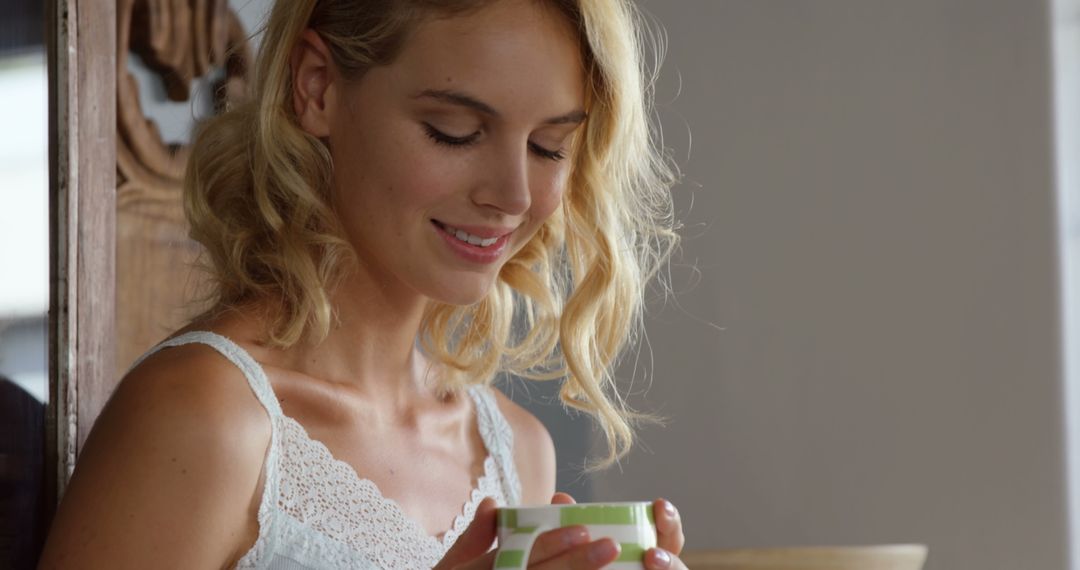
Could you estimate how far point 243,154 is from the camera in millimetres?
1271

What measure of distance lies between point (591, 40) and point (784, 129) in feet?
3.16

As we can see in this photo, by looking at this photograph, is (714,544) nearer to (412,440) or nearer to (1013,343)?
(1013,343)

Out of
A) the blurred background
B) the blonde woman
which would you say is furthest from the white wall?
the blonde woman

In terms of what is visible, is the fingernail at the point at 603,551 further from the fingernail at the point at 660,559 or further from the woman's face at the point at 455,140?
the woman's face at the point at 455,140

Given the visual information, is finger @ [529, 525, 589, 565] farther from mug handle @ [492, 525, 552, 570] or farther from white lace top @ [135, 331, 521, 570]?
white lace top @ [135, 331, 521, 570]

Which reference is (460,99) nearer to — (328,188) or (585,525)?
(328,188)

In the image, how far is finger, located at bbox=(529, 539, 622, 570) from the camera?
2.64 ft

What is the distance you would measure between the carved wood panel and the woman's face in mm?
272

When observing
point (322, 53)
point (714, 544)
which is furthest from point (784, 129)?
point (322, 53)

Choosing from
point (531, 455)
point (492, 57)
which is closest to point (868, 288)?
point (531, 455)

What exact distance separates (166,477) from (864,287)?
1396 mm

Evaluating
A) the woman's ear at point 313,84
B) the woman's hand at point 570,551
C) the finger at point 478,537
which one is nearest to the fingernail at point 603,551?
the woman's hand at point 570,551

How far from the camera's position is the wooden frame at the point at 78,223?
3.97 ft

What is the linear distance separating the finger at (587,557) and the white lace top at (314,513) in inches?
14.8
